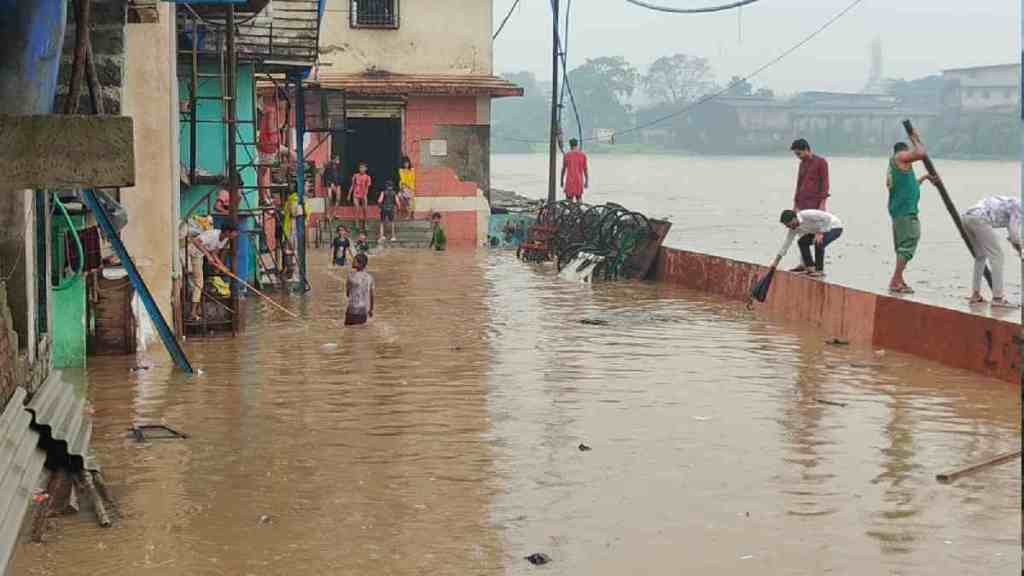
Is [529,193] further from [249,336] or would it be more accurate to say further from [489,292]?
[249,336]

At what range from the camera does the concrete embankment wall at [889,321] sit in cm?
1310

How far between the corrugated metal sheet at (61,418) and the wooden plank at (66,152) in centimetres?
159

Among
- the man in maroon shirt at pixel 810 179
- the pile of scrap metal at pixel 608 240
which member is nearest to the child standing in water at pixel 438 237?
the pile of scrap metal at pixel 608 240

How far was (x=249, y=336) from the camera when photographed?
1606 cm

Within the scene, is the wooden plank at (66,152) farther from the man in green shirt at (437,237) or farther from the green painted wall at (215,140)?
the man in green shirt at (437,237)

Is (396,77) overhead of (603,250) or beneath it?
overhead

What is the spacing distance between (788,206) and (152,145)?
204ft

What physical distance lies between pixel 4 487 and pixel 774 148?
118m

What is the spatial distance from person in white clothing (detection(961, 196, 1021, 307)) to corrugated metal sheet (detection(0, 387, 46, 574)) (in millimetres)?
9221

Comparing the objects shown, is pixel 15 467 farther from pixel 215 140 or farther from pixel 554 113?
pixel 554 113

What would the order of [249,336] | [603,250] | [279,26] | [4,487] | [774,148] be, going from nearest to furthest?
[4,487], [249,336], [279,26], [603,250], [774,148]

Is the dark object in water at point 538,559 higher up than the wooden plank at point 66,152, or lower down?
lower down

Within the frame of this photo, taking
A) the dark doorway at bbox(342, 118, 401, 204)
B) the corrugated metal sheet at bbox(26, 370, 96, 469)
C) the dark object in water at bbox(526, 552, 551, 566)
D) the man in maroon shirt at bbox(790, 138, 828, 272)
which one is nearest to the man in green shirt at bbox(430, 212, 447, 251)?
the dark doorway at bbox(342, 118, 401, 204)

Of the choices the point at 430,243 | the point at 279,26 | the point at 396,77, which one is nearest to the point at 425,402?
the point at 279,26
